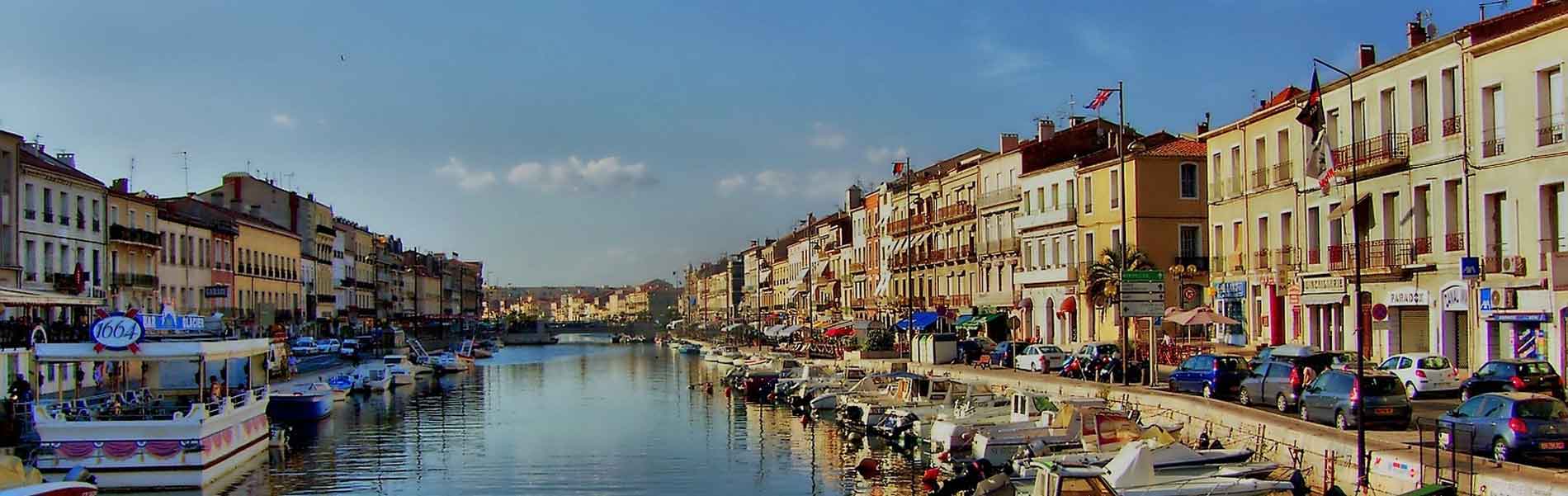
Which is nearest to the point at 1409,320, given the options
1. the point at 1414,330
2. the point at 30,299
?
the point at 1414,330

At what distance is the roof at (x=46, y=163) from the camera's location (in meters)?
55.2

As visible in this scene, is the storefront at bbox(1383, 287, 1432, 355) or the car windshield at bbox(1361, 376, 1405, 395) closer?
the car windshield at bbox(1361, 376, 1405, 395)

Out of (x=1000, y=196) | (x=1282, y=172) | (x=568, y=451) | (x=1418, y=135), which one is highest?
(x=1000, y=196)

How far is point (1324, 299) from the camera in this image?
43.4 m

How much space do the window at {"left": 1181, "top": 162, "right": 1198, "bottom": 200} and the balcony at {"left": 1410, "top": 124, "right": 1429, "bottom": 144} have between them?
2047cm

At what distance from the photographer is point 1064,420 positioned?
34719 millimetres

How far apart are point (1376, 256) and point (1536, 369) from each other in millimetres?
10069

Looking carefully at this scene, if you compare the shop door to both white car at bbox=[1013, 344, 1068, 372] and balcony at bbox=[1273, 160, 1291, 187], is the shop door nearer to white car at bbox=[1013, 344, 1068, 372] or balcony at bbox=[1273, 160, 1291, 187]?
balcony at bbox=[1273, 160, 1291, 187]

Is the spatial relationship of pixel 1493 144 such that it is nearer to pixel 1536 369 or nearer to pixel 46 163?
pixel 1536 369

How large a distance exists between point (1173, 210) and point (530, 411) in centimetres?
2987

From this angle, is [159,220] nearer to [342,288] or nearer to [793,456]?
[793,456]

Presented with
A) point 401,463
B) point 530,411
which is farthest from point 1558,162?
point 530,411

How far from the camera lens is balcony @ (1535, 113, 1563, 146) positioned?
32.3 m

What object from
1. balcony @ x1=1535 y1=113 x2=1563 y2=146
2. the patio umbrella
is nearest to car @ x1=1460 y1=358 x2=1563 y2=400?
balcony @ x1=1535 y1=113 x2=1563 y2=146
